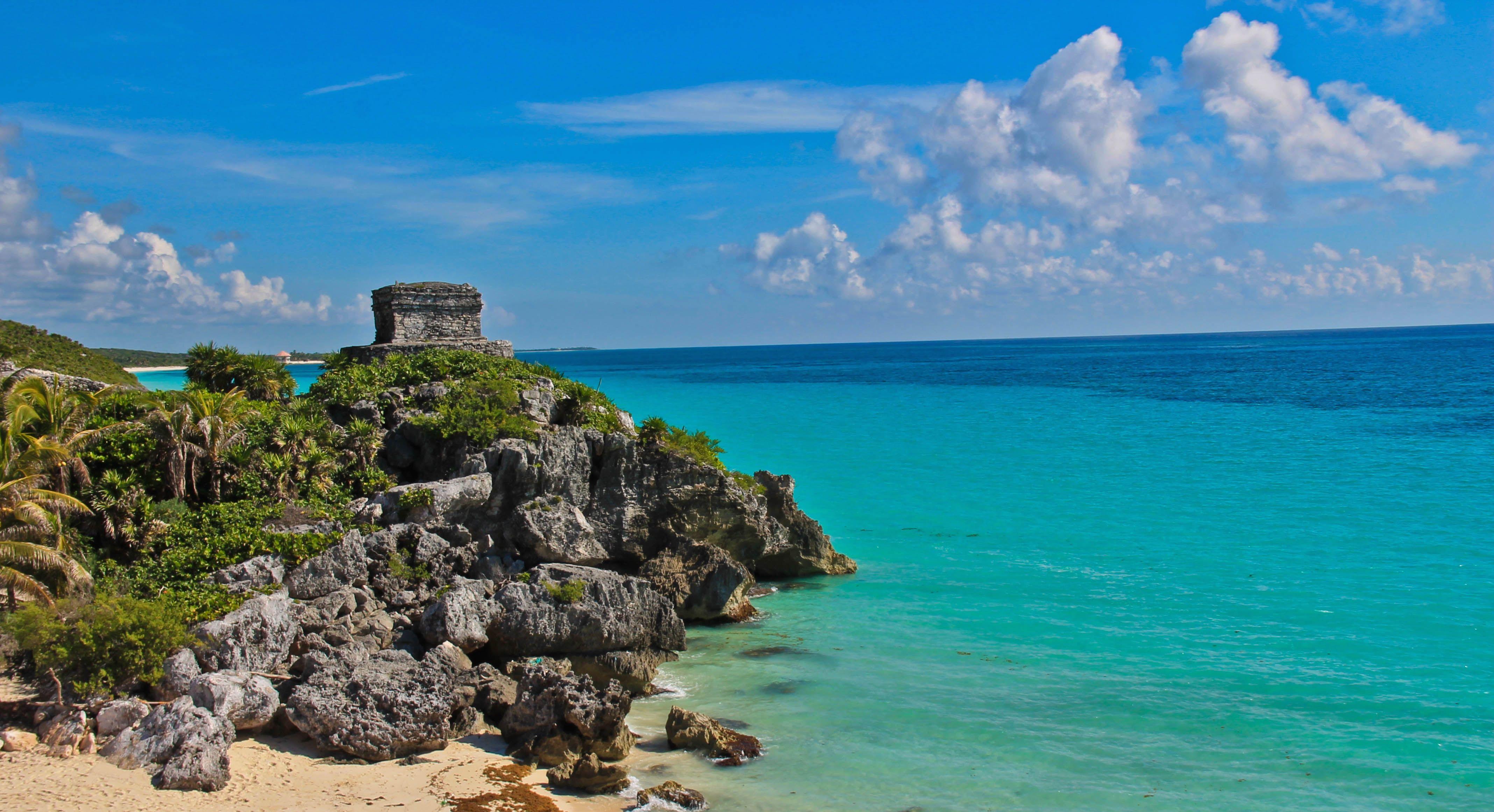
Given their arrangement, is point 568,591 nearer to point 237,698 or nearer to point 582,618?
point 582,618

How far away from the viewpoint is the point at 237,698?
9867mm

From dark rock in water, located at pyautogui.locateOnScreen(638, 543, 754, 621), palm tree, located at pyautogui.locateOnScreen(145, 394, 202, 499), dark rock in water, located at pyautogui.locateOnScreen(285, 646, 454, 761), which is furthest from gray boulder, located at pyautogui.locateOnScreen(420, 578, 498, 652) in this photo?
palm tree, located at pyautogui.locateOnScreen(145, 394, 202, 499)

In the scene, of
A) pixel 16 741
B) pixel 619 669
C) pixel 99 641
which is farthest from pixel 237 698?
pixel 619 669

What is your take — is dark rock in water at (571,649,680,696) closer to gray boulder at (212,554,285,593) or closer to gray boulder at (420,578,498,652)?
gray boulder at (420,578,498,652)

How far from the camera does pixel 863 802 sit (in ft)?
31.1

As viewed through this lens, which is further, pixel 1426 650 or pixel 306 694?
pixel 1426 650

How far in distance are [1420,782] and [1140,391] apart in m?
56.9

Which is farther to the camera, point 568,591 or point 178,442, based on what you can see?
point 178,442

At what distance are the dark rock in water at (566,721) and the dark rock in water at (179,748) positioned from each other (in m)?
2.96

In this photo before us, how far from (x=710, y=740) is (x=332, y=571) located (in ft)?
21.0

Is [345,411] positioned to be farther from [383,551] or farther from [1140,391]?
[1140,391]

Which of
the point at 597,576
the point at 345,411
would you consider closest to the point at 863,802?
the point at 597,576

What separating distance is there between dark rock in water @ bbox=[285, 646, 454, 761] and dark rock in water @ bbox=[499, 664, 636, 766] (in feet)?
2.74

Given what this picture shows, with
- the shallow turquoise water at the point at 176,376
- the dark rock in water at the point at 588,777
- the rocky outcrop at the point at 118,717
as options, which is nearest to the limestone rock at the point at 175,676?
the rocky outcrop at the point at 118,717
